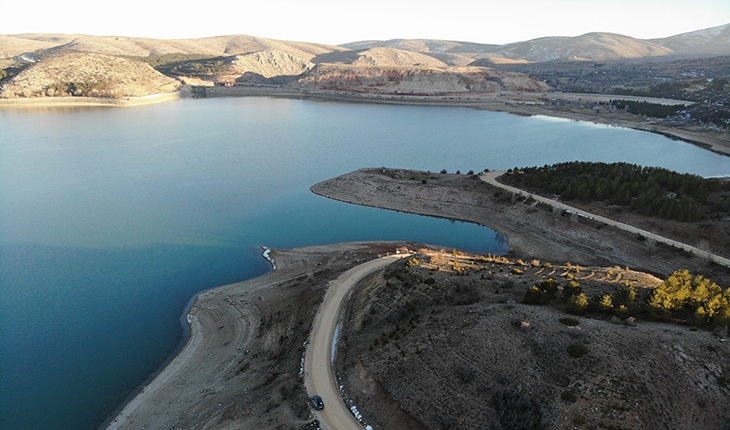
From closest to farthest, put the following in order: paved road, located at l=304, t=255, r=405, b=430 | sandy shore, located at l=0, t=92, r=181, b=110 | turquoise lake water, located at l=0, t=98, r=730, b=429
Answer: paved road, located at l=304, t=255, r=405, b=430 → turquoise lake water, located at l=0, t=98, r=730, b=429 → sandy shore, located at l=0, t=92, r=181, b=110

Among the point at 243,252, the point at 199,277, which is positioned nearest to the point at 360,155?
the point at 243,252

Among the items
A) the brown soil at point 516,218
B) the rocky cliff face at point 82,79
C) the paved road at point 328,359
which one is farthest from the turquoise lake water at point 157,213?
the rocky cliff face at point 82,79

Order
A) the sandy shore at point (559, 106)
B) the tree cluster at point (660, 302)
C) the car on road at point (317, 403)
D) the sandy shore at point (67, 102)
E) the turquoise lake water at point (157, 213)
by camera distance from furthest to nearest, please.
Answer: the sandy shore at point (67, 102) < the sandy shore at point (559, 106) < the turquoise lake water at point (157, 213) < the tree cluster at point (660, 302) < the car on road at point (317, 403)

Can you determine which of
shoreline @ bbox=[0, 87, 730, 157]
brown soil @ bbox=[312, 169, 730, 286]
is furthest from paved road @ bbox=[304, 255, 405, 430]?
shoreline @ bbox=[0, 87, 730, 157]

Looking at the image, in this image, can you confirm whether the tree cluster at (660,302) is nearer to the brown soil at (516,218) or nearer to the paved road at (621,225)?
the brown soil at (516,218)

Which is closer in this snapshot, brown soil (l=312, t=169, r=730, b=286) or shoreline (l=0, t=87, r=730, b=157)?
brown soil (l=312, t=169, r=730, b=286)

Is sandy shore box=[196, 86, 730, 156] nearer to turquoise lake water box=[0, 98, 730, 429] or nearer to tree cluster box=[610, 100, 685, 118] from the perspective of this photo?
tree cluster box=[610, 100, 685, 118]
